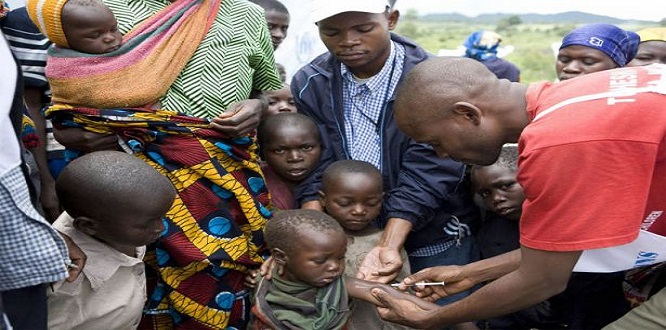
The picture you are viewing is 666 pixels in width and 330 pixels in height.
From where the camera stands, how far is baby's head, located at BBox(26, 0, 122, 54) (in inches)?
102

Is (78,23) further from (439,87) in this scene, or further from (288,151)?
(439,87)

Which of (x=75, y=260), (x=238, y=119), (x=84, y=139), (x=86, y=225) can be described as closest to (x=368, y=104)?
(x=238, y=119)

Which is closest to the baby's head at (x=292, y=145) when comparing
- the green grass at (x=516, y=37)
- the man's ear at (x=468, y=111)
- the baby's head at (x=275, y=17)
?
the man's ear at (x=468, y=111)

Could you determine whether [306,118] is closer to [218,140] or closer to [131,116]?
[218,140]

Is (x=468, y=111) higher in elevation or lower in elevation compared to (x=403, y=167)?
higher

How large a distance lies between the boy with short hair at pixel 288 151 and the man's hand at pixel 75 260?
3.82 feet


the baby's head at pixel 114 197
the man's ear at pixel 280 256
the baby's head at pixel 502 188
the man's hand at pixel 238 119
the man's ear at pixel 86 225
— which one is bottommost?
the man's ear at pixel 280 256

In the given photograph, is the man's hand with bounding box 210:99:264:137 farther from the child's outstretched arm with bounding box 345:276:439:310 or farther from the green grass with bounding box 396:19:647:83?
the green grass with bounding box 396:19:647:83

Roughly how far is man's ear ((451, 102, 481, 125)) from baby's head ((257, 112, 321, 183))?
3.75ft

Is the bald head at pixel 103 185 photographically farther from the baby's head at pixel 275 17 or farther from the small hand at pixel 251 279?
the baby's head at pixel 275 17

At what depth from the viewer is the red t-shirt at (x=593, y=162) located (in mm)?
1881

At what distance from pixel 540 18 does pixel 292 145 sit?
7158mm

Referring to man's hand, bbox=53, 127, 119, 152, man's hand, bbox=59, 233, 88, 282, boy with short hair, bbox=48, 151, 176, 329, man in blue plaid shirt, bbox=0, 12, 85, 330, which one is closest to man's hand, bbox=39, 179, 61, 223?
man's hand, bbox=53, 127, 119, 152

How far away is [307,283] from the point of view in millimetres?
2750
